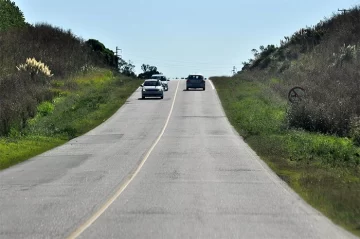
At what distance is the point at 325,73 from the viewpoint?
157 ft

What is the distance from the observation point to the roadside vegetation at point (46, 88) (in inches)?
1331

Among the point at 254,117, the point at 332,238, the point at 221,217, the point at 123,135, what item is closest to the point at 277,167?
the point at 221,217

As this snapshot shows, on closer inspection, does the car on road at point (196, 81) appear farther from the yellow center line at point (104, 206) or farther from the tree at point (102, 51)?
the yellow center line at point (104, 206)

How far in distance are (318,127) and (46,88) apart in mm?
30322

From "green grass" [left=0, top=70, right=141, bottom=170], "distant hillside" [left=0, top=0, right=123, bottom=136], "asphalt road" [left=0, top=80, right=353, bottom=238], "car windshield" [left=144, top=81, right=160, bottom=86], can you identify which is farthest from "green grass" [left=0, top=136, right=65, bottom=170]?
"car windshield" [left=144, top=81, right=160, bottom=86]

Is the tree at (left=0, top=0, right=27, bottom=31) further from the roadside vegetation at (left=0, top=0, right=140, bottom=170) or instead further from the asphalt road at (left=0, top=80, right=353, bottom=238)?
the asphalt road at (left=0, top=80, right=353, bottom=238)

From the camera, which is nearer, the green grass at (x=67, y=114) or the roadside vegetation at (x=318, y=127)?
the roadside vegetation at (x=318, y=127)

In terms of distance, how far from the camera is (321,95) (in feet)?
123

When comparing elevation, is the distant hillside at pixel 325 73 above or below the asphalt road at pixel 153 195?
above

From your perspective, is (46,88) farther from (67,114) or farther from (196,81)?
(196,81)

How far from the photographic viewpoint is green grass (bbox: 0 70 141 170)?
28078 mm

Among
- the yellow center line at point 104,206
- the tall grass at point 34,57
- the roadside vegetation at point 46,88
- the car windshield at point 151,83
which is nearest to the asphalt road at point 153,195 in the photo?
the yellow center line at point 104,206

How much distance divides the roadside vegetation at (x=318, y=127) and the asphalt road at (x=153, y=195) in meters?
0.65

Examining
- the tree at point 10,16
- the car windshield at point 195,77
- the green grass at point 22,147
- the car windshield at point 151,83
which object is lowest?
the green grass at point 22,147
